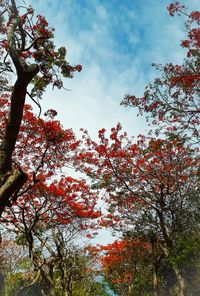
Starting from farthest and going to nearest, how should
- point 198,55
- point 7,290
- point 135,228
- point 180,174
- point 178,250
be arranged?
point 7,290, point 135,228, point 178,250, point 180,174, point 198,55

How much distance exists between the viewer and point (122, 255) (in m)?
30.6

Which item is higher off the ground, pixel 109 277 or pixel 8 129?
pixel 109 277

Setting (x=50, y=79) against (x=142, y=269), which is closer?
(x=50, y=79)

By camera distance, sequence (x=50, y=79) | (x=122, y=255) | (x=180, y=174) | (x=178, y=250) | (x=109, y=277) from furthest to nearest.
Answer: (x=109, y=277)
(x=122, y=255)
(x=178, y=250)
(x=180, y=174)
(x=50, y=79)

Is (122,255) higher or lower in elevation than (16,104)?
higher

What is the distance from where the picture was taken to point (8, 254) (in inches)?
1344

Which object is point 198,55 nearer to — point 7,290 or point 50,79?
point 50,79

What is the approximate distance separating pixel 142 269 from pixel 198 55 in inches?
1028

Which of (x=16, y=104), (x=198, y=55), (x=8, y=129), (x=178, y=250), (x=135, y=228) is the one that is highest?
(x=198, y=55)

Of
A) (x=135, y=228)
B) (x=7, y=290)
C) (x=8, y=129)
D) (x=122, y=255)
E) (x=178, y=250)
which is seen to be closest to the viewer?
(x=8, y=129)

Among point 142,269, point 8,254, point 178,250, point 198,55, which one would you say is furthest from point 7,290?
point 198,55

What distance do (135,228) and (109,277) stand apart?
19513mm

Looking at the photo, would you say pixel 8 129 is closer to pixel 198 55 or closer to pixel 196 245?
pixel 198 55

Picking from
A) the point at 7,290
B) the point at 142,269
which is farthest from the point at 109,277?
the point at 7,290
